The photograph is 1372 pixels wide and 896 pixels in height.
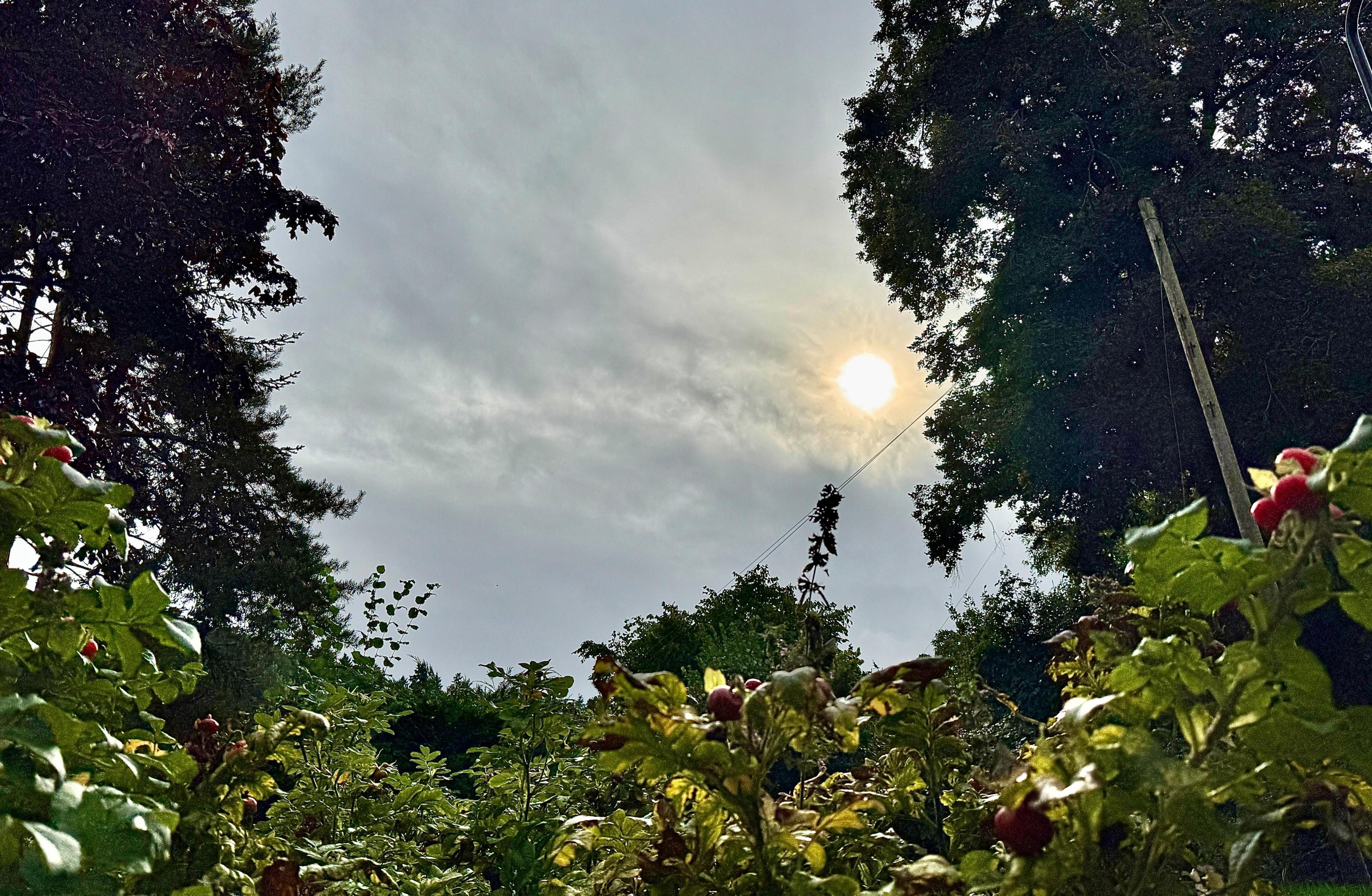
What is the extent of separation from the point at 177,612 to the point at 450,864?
8382 millimetres

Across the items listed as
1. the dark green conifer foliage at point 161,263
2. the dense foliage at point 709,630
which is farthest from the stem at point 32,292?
the dense foliage at point 709,630

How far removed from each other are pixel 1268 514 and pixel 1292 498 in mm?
71

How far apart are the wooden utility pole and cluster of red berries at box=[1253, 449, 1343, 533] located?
9.17 metres

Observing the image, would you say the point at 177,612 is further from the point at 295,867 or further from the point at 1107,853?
the point at 1107,853

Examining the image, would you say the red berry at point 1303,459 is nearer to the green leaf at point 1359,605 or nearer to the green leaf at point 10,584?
the green leaf at point 1359,605

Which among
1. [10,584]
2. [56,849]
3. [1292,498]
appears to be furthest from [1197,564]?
[10,584]

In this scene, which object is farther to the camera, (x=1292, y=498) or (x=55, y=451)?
(x=55, y=451)

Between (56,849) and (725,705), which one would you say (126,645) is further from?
(725,705)

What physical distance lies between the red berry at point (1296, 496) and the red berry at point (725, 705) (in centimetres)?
57

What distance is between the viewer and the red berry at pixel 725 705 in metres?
0.95

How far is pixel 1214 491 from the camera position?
1103 cm

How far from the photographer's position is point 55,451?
3.43 feet

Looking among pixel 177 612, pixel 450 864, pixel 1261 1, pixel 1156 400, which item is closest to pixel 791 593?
pixel 1156 400

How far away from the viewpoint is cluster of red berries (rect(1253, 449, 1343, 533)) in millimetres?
722
